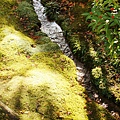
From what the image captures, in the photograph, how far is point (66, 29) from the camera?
1059 centimetres

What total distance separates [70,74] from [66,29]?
3.14 meters

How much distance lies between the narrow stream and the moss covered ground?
321 mm

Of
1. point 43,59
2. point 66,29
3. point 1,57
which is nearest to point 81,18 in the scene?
point 66,29

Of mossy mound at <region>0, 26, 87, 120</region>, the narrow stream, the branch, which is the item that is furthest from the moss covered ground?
the narrow stream

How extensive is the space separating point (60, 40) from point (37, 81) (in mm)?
3718

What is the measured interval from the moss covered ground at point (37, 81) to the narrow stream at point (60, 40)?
32cm

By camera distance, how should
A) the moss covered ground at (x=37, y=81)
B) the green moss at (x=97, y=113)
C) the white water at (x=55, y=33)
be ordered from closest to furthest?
the moss covered ground at (x=37, y=81)
the green moss at (x=97, y=113)
the white water at (x=55, y=33)

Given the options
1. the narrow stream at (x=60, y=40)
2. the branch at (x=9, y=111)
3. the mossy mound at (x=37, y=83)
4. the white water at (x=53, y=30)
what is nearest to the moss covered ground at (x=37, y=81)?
the mossy mound at (x=37, y=83)

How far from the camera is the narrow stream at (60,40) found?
7.94 meters

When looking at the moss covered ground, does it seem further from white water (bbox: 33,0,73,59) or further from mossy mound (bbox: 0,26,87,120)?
white water (bbox: 33,0,73,59)

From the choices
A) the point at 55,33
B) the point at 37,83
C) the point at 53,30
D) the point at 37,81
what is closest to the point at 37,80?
the point at 37,81

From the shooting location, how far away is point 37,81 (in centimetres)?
705

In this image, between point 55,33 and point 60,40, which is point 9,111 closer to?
point 60,40

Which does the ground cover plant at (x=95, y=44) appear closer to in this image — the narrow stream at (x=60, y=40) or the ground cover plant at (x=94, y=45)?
the ground cover plant at (x=94, y=45)
